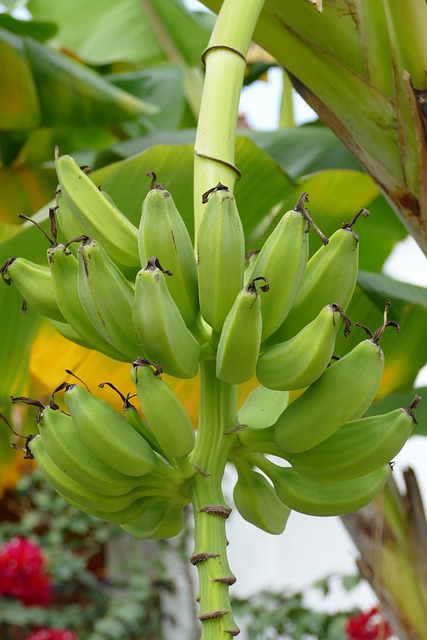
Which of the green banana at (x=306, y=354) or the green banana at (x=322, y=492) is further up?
the green banana at (x=306, y=354)

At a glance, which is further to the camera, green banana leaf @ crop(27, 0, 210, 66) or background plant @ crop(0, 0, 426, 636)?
green banana leaf @ crop(27, 0, 210, 66)

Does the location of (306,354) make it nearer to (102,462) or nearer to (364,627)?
(102,462)

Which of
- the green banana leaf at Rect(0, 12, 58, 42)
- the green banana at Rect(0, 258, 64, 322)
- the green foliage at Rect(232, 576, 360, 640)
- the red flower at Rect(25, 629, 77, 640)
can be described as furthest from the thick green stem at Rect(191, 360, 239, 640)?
the red flower at Rect(25, 629, 77, 640)

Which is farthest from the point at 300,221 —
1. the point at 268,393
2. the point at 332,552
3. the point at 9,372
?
the point at 332,552

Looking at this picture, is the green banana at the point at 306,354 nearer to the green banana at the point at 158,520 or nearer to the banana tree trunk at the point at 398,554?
the green banana at the point at 158,520

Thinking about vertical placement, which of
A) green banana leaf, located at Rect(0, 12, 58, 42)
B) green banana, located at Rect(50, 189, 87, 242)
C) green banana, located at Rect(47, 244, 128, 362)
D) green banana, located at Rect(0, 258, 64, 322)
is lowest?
green banana, located at Rect(47, 244, 128, 362)

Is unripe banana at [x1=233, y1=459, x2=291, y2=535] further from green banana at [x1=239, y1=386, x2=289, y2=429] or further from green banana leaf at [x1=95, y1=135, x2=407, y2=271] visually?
green banana leaf at [x1=95, y1=135, x2=407, y2=271]

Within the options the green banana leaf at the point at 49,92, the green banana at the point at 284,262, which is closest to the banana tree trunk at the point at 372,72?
the green banana at the point at 284,262

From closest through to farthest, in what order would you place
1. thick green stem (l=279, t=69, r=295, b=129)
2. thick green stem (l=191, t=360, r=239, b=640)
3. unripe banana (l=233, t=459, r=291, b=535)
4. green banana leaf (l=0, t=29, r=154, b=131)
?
thick green stem (l=191, t=360, r=239, b=640) < unripe banana (l=233, t=459, r=291, b=535) < green banana leaf (l=0, t=29, r=154, b=131) < thick green stem (l=279, t=69, r=295, b=129)

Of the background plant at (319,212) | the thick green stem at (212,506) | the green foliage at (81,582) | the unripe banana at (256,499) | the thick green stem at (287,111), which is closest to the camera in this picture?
the thick green stem at (212,506)
